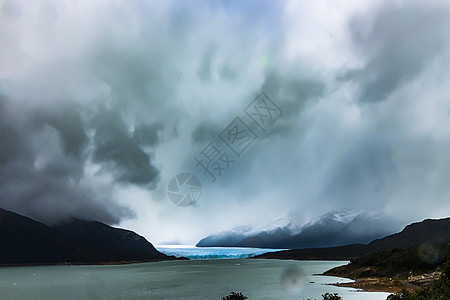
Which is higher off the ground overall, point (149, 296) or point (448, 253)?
point (448, 253)

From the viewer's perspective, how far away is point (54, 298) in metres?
97.6

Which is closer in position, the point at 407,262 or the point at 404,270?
the point at 404,270

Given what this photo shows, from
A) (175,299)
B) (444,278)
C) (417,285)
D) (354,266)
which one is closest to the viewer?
(444,278)

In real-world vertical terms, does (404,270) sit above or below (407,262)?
below

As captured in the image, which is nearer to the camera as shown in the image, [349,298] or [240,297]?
[240,297]

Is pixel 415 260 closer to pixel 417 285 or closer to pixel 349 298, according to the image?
pixel 417 285

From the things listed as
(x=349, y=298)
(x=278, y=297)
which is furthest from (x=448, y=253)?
(x=278, y=297)

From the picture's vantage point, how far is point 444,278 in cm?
4488

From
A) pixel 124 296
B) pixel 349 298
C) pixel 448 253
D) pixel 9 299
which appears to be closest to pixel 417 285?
pixel 349 298

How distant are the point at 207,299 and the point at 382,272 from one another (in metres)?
73.5

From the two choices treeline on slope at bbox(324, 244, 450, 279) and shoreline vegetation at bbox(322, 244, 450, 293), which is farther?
treeline on slope at bbox(324, 244, 450, 279)

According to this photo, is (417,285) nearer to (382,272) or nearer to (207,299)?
(382,272)

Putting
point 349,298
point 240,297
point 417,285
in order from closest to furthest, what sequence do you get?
1. point 240,297
2. point 349,298
3. point 417,285

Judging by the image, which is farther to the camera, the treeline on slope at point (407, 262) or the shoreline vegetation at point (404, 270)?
the treeline on slope at point (407, 262)
